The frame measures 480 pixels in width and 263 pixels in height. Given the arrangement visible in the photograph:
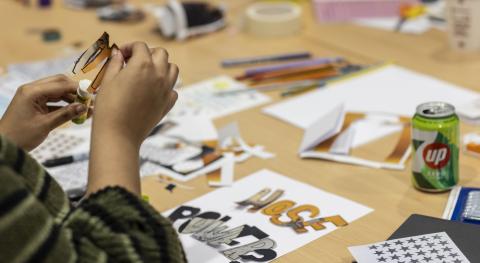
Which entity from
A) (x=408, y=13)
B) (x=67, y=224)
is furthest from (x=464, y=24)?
(x=67, y=224)

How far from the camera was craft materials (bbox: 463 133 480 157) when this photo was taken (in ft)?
3.70

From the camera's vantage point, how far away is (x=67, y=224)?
2.36 feet

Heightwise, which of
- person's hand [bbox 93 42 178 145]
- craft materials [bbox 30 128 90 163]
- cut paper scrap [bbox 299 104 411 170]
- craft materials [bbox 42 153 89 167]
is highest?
person's hand [bbox 93 42 178 145]

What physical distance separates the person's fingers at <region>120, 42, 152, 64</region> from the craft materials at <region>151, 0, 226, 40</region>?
0.83 m

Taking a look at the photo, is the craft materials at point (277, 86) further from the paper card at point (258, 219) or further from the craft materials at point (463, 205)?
the craft materials at point (463, 205)

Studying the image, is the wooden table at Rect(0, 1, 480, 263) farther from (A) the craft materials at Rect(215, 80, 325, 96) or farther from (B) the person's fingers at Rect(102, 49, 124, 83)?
(B) the person's fingers at Rect(102, 49, 124, 83)

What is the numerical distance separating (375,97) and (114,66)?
629mm

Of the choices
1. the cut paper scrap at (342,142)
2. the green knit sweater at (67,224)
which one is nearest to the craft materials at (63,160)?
the cut paper scrap at (342,142)

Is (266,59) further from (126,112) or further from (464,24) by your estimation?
(126,112)

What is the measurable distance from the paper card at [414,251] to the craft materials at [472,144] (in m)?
0.28

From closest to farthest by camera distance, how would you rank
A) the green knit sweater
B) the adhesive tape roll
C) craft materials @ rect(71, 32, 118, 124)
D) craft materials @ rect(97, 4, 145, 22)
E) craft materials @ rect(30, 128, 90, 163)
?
the green knit sweater
craft materials @ rect(71, 32, 118, 124)
craft materials @ rect(30, 128, 90, 163)
the adhesive tape roll
craft materials @ rect(97, 4, 145, 22)

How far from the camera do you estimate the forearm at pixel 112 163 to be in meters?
0.77

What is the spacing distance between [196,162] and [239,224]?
22 centimetres

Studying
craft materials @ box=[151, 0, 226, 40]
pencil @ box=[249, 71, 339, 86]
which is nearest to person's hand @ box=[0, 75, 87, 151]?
pencil @ box=[249, 71, 339, 86]
